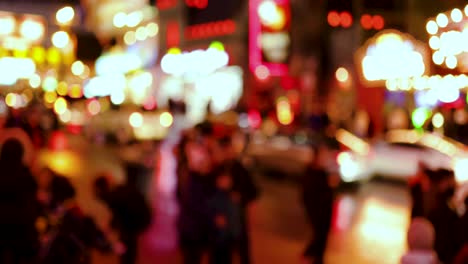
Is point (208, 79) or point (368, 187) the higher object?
point (208, 79)

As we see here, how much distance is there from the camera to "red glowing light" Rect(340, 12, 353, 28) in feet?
119

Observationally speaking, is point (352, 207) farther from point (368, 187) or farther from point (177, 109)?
point (177, 109)

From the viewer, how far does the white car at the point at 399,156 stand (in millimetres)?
15881

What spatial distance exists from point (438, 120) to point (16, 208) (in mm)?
20774

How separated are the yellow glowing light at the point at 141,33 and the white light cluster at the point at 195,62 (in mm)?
4837

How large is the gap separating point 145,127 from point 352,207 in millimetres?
17951

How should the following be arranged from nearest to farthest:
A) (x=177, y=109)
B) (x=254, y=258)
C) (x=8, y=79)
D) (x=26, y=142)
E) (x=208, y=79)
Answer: (x=26, y=142) → (x=254, y=258) → (x=8, y=79) → (x=177, y=109) → (x=208, y=79)

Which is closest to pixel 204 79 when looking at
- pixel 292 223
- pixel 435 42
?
pixel 435 42

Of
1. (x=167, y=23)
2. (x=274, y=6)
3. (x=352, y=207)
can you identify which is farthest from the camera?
(x=167, y=23)

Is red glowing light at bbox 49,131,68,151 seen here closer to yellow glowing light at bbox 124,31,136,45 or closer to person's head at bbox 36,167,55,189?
person's head at bbox 36,167,55,189

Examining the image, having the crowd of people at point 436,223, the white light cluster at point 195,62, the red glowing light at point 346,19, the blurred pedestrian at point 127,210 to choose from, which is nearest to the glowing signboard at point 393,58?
the red glowing light at point 346,19

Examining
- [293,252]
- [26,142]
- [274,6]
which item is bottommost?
[293,252]

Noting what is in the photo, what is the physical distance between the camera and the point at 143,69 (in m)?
55.8

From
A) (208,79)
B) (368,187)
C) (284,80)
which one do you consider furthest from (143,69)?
(368,187)
